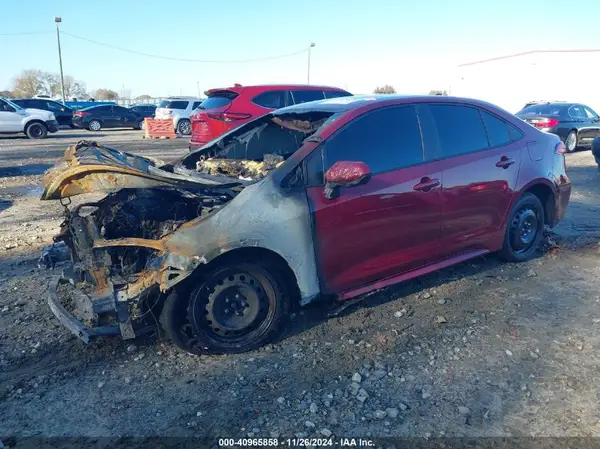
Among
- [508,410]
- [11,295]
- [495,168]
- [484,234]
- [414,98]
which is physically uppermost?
[414,98]

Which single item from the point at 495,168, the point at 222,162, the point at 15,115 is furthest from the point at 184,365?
the point at 15,115

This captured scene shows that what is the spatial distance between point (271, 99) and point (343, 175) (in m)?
7.83

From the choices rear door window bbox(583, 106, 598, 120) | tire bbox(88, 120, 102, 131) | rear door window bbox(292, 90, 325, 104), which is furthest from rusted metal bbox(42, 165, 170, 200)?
tire bbox(88, 120, 102, 131)

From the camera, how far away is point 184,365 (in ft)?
10.9

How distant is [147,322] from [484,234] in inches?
122

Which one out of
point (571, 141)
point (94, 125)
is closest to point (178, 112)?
point (94, 125)

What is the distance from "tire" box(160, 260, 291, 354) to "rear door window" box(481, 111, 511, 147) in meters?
2.54

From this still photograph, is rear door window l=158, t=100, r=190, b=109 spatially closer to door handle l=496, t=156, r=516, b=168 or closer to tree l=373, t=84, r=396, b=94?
door handle l=496, t=156, r=516, b=168

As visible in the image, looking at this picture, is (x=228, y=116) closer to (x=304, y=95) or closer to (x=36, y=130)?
(x=304, y=95)

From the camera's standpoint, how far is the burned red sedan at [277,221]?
10.6 ft

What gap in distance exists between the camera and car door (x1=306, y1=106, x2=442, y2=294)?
352 centimetres

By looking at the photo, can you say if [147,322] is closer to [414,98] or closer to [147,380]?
[147,380]

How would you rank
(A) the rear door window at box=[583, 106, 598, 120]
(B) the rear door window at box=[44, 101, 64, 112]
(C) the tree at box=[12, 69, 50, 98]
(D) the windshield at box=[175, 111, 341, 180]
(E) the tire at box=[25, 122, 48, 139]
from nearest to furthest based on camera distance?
(D) the windshield at box=[175, 111, 341, 180]
(A) the rear door window at box=[583, 106, 598, 120]
(E) the tire at box=[25, 122, 48, 139]
(B) the rear door window at box=[44, 101, 64, 112]
(C) the tree at box=[12, 69, 50, 98]

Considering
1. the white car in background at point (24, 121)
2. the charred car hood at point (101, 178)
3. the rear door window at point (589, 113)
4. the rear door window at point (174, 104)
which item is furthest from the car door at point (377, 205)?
the rear door window at point (174, 104)
